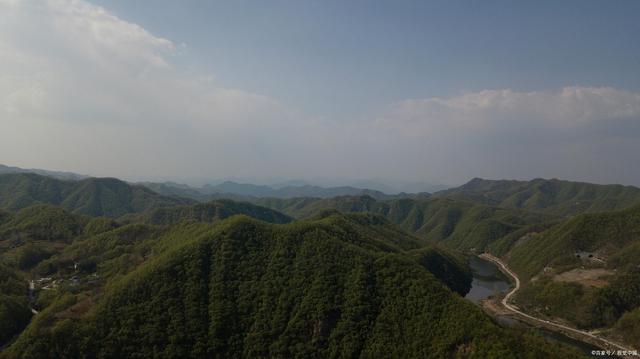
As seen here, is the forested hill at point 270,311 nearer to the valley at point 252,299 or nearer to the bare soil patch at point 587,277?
the valley at point 252,299

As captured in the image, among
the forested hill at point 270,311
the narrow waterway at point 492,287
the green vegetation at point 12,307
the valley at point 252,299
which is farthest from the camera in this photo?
the narrow waterway at point 492,287

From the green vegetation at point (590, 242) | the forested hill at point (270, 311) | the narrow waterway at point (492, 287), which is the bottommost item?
the narrow waterway at point (492, 287)

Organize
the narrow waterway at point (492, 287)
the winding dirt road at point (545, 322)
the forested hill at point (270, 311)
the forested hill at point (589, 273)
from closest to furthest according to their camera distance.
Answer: the forested hill at point (270, 311), the winding dirt road at point (545, 322), the narrow waterway at point (492, 287), the forested hill at point (589, 273)

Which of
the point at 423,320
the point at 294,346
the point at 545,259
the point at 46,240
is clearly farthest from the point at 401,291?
the point at 46,240

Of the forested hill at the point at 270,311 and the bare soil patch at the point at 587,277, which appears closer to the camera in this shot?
the forested hill at the point at 270,311

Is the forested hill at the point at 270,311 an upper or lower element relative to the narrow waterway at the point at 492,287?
upper

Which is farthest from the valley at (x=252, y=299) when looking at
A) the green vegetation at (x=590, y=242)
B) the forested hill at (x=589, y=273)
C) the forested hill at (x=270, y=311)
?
the green vegetation at (x=590, y=242)

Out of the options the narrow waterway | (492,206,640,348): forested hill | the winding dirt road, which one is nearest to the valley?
the winding dirt road

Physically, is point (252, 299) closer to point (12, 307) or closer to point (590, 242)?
point (12, 307)
